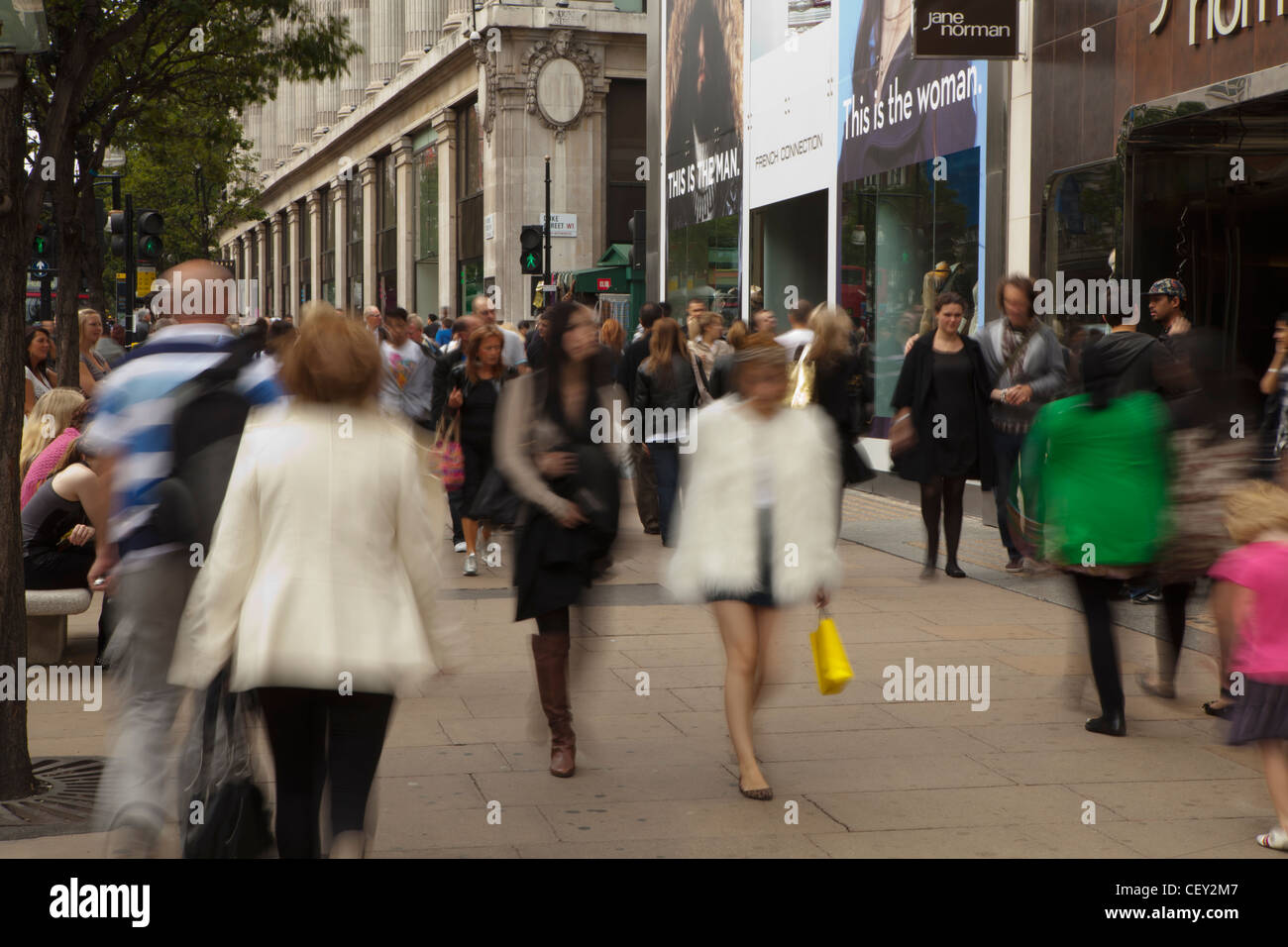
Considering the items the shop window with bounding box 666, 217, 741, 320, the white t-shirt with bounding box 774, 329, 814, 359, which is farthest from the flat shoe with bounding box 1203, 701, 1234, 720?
the shop window with bounding box 666, 217, 741, 320

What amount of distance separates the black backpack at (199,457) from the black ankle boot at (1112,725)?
12.6 ft

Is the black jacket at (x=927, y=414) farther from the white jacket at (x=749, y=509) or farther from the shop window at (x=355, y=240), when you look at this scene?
the shop window at (x=355, y=240)

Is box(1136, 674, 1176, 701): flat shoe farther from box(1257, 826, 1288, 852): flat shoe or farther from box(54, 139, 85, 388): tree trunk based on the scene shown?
box(54, 139, 85, 388): tree trunk

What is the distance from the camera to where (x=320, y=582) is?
155 inches

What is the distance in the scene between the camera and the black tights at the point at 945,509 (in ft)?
35.3

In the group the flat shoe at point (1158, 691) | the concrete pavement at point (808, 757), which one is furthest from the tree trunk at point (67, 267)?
the flat shoe at point (1158, 691)

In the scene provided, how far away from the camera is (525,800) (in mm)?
5727

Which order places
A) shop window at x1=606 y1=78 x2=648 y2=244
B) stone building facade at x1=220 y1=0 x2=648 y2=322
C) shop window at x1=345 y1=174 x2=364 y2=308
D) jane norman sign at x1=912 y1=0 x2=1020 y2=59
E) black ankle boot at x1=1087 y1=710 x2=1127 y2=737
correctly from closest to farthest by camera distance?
black ankle boot at x1=1087 y1=710 x2=1127 y2=737 → jane norman sign at x1=912 y1=0 x2=1020 y2=59 → stone building facade at x1=220 y1=0 x2=648 y2=322 → shop window at x1=606 y1=78 x2=648 y2=244 → shop window at x1=345 y1=174 x2=364 y2=308

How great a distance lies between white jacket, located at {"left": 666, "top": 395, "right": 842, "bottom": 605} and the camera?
575 cm

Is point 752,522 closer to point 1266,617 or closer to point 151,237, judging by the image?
point 1266,617

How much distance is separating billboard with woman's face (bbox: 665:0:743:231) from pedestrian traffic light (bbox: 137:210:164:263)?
7571mm
